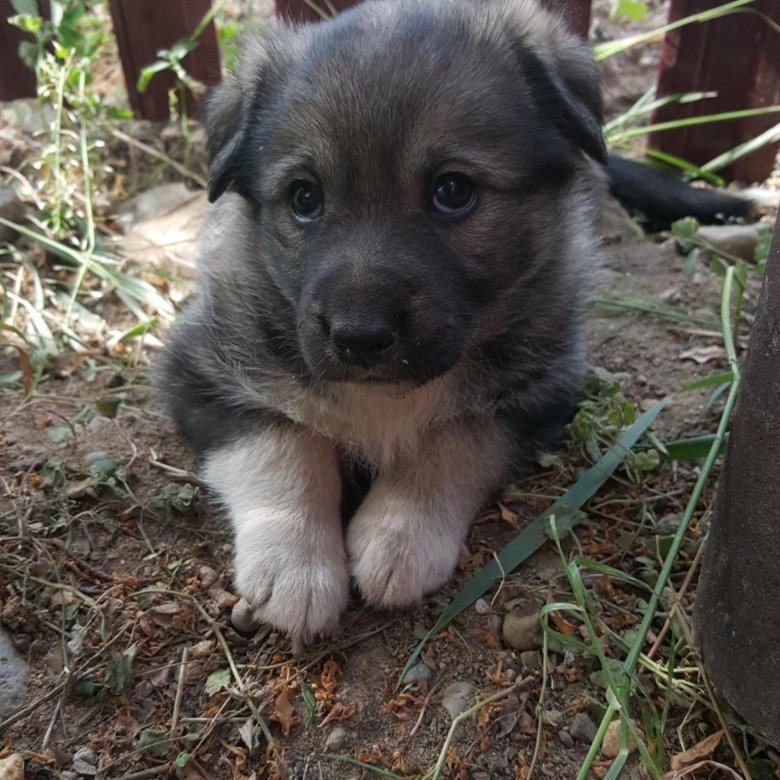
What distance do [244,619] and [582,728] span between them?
2.90 ft

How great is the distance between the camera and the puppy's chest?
2635mm

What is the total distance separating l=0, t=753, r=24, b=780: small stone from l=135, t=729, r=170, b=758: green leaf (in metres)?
0.24

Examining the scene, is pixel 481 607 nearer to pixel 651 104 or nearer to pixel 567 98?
pixel 567 98

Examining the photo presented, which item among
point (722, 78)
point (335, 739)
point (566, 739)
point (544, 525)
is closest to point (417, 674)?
point (335, 739)

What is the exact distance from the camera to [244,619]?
2314 mm

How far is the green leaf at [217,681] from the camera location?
2154 millimetres

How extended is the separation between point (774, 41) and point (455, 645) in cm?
335

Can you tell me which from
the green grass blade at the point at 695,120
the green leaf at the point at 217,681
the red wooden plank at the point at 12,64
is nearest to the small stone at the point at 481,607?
the green leaf at the point at 217,681

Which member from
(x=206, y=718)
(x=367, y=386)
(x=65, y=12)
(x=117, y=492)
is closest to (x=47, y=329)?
(x=117, y=492)

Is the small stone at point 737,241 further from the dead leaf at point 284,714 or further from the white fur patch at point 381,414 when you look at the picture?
the dead leaf at point 284,714

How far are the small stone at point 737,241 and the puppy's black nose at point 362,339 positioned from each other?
A: 7.96 feet

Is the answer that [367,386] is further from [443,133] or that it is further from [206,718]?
[206,718]

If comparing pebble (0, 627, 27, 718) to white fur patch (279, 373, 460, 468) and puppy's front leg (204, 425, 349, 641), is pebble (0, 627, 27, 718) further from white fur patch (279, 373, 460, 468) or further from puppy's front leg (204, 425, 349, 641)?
white fur patch (279, 373, 460, 468)

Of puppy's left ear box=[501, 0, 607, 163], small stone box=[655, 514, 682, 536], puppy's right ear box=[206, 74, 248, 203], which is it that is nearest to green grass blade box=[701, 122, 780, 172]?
puppy's left ear box=[501, 0, 607, 163]
